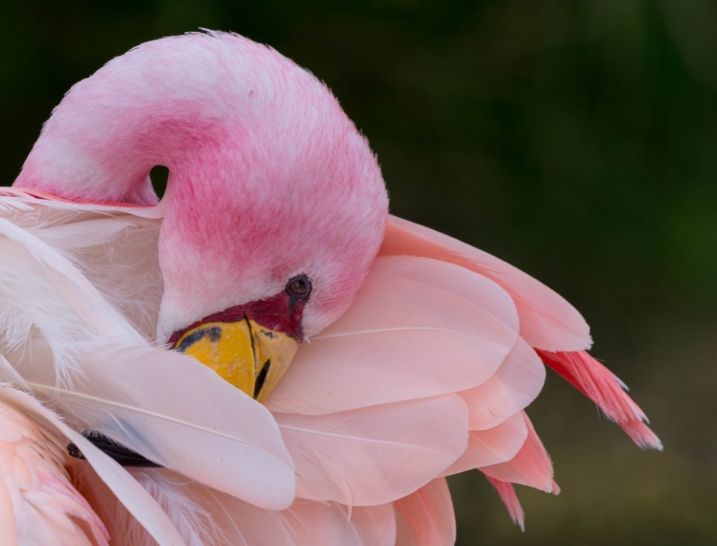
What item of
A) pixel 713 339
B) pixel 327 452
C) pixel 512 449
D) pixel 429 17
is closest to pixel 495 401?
pixel 512 449

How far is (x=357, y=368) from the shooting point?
691 millimetres

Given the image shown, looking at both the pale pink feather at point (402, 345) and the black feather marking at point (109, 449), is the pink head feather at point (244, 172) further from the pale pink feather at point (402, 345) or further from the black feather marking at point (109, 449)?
the black feather marking at point (109, 449)

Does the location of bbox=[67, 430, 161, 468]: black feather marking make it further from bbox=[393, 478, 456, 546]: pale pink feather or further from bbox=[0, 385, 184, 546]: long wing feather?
bbox=[393, 478, 456, 546]: pale pink feather

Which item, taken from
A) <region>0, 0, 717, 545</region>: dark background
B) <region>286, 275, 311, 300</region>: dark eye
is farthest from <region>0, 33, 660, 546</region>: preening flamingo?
<region>0, 0, 717, 545</region>: dark background

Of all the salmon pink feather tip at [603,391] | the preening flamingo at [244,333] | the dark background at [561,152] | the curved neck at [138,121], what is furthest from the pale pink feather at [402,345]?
the dark background at [561,152]

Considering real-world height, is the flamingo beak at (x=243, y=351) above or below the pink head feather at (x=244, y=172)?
below

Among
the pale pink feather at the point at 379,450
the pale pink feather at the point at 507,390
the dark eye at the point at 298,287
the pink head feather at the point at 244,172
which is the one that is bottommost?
the pale pink feather at the point at 379,450

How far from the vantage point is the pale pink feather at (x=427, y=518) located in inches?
28.1

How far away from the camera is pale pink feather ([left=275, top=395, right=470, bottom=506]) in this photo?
641mm

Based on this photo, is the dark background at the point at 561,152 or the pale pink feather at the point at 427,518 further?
the dark background at the point at 561,152

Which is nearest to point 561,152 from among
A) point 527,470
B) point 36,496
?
point 527,470

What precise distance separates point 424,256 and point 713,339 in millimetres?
1242

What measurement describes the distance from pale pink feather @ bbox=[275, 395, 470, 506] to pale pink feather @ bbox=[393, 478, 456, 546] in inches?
3.5

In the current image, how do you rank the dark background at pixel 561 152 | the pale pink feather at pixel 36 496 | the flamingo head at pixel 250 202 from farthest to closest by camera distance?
the dark background at pixel 561 152
the flamingo head at pixel 250 202
the pale pink feather at pixel 36 496
